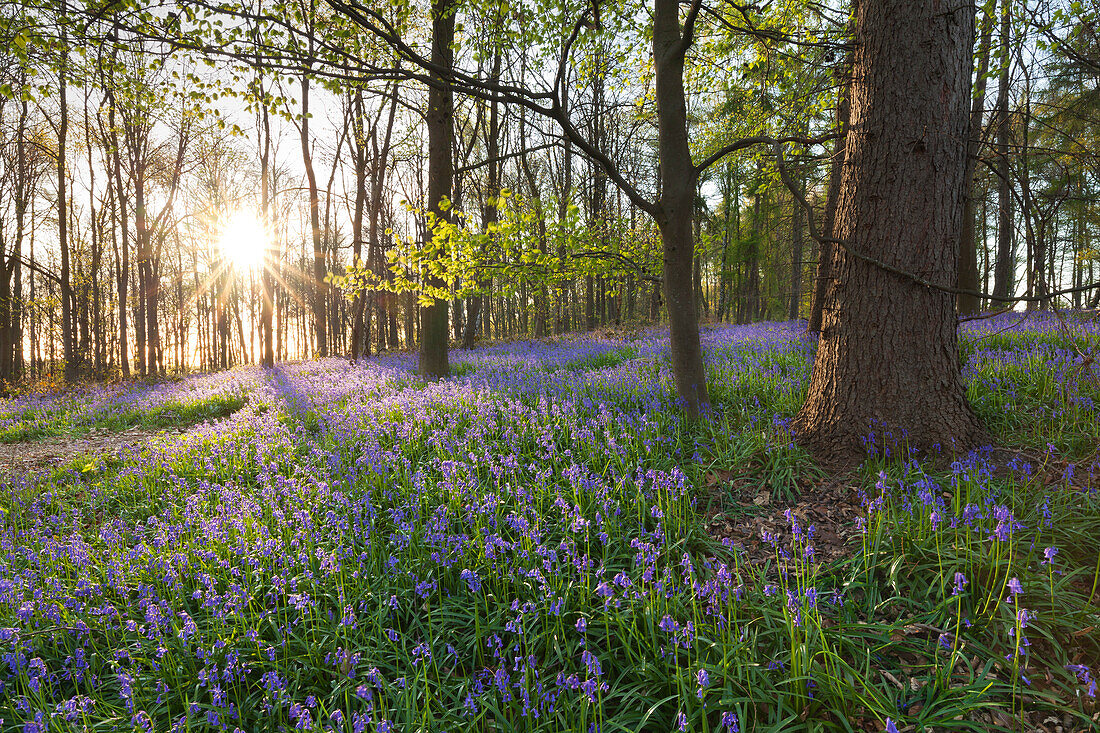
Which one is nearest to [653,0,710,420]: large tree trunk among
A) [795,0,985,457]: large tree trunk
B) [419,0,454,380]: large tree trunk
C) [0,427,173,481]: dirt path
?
[795,0,985,457]: large tree trunk

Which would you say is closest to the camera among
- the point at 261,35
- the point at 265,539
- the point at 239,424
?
the point at 265,539

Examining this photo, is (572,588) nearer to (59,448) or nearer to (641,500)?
(641,500)

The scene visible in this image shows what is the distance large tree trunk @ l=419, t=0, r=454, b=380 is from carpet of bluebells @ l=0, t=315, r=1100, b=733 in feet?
14.4

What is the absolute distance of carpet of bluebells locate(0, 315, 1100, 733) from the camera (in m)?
2.07

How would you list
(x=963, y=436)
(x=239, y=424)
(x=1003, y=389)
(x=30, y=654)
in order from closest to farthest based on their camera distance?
(x=30, y=654), (x=963, y=436), (x=1003, y=389), (x=239, y=424)

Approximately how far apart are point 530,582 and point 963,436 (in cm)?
385

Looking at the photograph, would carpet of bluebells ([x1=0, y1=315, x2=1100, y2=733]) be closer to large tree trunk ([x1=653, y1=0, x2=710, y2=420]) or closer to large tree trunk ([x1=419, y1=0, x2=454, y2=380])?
large tree trunk ([x1=653, y1=0, x2=710, y2=420])

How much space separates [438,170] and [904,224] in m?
8.10

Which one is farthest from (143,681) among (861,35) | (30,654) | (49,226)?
(49,226)

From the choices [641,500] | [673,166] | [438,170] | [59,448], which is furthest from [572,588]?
[59,448]

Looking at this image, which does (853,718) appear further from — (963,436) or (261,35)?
(261,35)

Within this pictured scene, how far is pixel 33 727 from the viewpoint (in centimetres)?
186

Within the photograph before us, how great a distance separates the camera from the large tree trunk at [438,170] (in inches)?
350

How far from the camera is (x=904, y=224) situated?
3.64m
